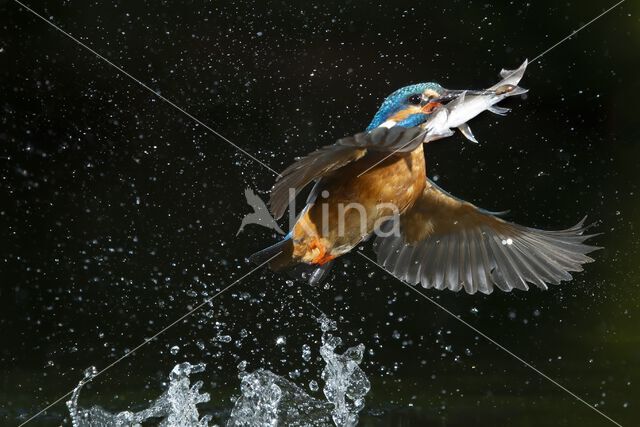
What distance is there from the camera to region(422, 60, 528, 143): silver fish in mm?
2211

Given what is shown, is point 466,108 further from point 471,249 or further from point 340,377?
point 340,377

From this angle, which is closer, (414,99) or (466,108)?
(466,108)

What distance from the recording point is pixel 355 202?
2377mm

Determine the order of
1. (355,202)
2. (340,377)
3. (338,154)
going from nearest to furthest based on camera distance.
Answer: (338,154)
(355,202)
(340,377)

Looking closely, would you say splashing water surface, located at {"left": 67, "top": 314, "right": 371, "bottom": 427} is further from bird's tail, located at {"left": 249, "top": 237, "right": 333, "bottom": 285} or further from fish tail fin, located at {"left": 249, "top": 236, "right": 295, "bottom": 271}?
fish tail fin, located at {"left": 249, "top": 236, "right": 295, "bottom": 271}

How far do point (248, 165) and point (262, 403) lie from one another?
213 centimetres

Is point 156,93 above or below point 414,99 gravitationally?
above

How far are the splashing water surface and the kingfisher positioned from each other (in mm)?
420

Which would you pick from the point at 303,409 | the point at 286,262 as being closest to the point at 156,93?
the point at 303,409

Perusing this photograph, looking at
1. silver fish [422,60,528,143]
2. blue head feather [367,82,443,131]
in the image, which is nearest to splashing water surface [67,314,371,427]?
blue head feather [367,82,443,131]

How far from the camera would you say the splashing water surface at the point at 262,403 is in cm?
297

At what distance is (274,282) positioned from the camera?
481 centimetres

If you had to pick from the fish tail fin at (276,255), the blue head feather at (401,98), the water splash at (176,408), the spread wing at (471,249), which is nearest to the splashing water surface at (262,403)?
the water splash at (176,408)

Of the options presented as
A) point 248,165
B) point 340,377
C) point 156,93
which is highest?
point 156,93
